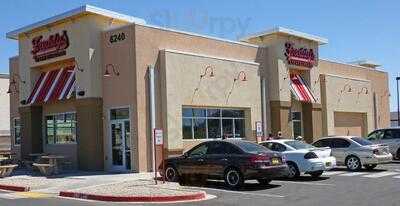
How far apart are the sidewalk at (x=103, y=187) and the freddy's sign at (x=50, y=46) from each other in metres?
5.54

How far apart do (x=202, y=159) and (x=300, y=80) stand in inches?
627

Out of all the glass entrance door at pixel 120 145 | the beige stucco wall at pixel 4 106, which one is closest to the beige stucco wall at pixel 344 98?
the glass entrance door at pixel 120 145

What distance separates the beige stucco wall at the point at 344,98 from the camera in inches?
1399

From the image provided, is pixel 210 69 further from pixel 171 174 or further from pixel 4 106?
pixel 4 106

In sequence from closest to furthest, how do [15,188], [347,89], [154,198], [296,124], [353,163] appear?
[154,198], [15,188], [353,163], [296,124], [347,89]

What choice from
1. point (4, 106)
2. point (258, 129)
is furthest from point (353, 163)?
point (4, 106)

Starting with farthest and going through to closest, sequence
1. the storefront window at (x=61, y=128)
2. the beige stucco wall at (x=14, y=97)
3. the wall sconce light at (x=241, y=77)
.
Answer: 1. the beige stucco wall at (x=14, y=97)
2. the wall sconce light at (x=241, y=77)
3. the storefront window at (x=61, y=128)

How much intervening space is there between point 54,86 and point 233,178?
39.2 feet

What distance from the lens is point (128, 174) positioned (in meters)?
23.0

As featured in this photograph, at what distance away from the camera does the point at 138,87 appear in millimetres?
23766

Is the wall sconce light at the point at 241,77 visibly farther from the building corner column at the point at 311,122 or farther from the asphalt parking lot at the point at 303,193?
the asphalt parking lot at the point at 303,193

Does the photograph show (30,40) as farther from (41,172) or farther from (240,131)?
(240,131)

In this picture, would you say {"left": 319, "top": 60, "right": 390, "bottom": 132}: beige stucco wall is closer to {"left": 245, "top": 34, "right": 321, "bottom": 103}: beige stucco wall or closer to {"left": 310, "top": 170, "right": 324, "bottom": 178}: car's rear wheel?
{"left": 245, "top": 34, "right": 321, "bottom": 103}: beige stucco wall

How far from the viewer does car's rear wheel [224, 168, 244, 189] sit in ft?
58.7
